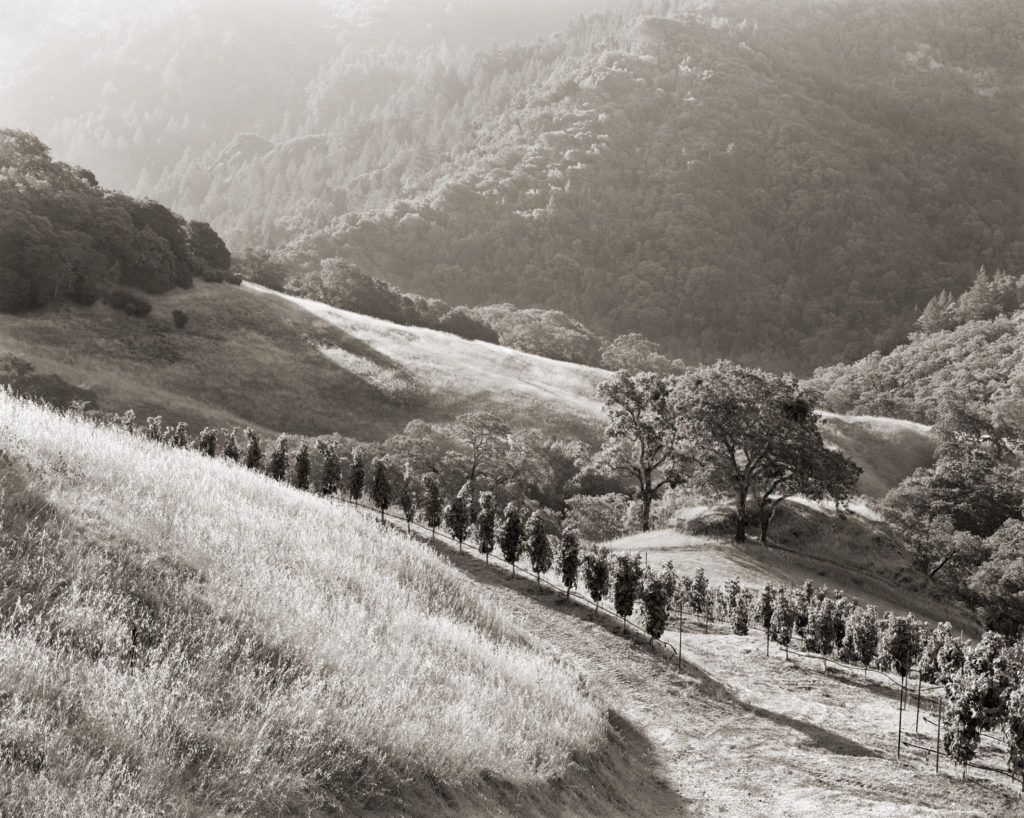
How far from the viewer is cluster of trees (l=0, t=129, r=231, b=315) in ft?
208

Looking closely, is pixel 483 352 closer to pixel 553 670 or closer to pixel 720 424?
pixel 720 424

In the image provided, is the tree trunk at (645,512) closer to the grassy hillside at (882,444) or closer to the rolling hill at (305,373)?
the rolling hill at (305,373)

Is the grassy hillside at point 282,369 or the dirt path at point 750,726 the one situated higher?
the grassy hillside at point 282,369

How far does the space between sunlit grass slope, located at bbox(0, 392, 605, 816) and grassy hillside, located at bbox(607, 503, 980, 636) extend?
22308 millimetres

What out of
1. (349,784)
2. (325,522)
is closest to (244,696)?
(349,784)

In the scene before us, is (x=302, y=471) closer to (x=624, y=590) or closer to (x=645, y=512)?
(x=624, y=590)

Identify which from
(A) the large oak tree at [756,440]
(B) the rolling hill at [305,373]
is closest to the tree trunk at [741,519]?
(A) the large oak tree at [756,440]

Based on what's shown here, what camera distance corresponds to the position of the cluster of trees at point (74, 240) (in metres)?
63.5

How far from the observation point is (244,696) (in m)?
8.81

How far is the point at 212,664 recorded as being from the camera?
9.08 m

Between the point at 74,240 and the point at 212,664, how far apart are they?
68390 mm

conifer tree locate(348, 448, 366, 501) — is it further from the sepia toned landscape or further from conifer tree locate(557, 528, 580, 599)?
conifer tree locate(557, 528, 580, 599)

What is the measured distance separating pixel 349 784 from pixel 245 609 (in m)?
3.24

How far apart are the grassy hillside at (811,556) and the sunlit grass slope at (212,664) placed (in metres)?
22.3
